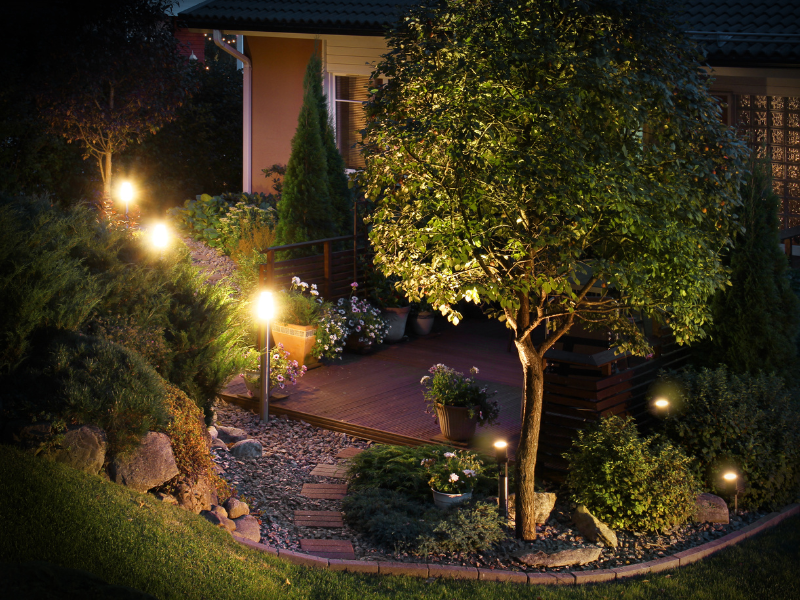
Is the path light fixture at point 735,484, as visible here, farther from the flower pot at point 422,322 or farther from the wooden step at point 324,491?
the flower pot at point 422,322

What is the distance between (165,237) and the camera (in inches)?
317

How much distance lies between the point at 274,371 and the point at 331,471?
7.05 ft

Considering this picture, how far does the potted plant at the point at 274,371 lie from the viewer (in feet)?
28.2

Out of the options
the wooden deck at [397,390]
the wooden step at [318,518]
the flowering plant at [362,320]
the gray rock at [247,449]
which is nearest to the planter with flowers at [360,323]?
the flowering plant at [362,320]

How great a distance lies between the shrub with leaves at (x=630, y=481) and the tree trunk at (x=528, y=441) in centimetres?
48

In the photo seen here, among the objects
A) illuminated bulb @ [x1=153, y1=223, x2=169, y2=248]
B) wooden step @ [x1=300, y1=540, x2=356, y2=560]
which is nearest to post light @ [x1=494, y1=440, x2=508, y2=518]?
wooden step @ [x1=300, y1=540, x2=356, y2=560]

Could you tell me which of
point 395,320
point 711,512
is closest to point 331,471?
point 711,512

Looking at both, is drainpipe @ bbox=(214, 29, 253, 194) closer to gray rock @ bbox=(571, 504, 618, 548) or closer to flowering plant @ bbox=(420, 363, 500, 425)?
flowering plant @ bbox=(420, 363, 500, 425)

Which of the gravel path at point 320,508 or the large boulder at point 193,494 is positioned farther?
the gravel path at point 320,508

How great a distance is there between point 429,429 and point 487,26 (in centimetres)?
406

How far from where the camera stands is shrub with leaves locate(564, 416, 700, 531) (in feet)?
19.1

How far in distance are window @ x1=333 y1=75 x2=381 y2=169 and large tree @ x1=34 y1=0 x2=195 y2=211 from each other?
266 cm

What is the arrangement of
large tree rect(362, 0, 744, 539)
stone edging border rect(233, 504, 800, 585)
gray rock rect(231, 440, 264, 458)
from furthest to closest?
gray rock rect(231, 440, 264, 458) < stone edging border rect(233, 504, 800, 585) < large tree rect(362, 0, 744, 539)

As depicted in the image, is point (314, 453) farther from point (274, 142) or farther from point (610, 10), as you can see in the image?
point (274, 142)
